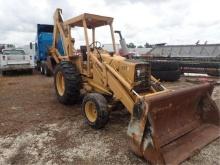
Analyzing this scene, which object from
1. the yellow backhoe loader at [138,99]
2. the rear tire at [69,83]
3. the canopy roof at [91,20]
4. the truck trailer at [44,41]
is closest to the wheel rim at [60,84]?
the yellow backhoe loader at [138,99]

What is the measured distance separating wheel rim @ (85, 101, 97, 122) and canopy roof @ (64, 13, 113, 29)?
2.15m

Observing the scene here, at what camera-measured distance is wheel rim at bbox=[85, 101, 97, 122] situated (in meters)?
5.01

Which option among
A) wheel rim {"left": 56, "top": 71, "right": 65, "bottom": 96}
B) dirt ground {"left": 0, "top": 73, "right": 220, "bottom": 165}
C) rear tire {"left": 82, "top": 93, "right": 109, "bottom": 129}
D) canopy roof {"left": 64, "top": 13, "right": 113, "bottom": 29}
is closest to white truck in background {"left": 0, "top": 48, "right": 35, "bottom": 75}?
dirt ground {"left": 0, "top": 73, "right": 220, "bottom": 165}

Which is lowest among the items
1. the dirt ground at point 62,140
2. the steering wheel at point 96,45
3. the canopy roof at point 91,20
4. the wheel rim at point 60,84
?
the dirt ground at point 62,140

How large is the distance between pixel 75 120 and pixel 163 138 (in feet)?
7.40

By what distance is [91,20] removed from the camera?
20.2 ft

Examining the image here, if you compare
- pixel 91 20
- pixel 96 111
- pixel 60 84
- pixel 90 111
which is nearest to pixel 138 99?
pixel 96 111

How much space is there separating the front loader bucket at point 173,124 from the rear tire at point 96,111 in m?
1.06

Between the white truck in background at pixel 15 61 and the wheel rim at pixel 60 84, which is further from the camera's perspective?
the white truck in background at pixel 15 61

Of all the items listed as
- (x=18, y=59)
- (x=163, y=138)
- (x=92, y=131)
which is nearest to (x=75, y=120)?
(x=92, y=131)

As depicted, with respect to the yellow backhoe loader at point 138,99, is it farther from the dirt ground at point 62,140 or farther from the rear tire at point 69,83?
the dirt ground at point 62,140

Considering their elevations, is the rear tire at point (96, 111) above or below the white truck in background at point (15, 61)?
below

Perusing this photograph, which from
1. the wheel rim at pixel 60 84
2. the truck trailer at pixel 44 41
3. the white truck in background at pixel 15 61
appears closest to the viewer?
the wheel rim at pixel 60 84

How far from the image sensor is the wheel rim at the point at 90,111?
16.4ft
